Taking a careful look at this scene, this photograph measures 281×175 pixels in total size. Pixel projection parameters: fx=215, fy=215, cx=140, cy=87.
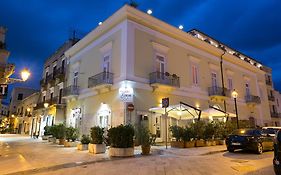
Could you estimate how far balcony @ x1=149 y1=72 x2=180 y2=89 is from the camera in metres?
14.9

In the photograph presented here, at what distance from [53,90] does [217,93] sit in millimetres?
18287

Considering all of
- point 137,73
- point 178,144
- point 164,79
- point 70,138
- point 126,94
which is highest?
point 137,73

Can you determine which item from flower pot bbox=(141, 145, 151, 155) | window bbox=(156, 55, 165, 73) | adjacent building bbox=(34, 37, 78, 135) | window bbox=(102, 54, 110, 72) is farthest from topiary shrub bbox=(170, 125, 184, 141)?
adjacent building bbox=(34, 37, 78, 135)

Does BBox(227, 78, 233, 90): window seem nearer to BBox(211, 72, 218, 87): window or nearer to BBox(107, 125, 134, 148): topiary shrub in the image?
BBox(211, 72, 218, 87): window

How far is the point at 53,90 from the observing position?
2542 centimetres

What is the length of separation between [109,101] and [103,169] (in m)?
8.68

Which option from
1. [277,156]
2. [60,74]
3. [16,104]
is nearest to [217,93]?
[277,156]

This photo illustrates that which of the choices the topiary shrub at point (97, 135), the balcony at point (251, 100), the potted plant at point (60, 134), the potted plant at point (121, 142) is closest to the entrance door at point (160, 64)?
the topiary shrub at point (97, 135)

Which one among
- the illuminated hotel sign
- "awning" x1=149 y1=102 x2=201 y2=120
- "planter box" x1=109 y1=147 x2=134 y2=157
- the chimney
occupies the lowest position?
"planter box" x1=109 y1=147 x2=134 y2=157

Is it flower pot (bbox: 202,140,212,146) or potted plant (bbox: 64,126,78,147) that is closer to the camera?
flower pot (bbox: 202,140,212,146)

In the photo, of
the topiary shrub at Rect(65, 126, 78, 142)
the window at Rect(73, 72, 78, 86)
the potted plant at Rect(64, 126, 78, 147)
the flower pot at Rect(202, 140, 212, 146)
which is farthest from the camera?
the window at Rect(73, 72, 78, 86)

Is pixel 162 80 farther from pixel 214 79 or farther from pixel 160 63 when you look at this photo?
pixel 214 79

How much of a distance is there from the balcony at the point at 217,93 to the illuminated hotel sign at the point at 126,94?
901cm

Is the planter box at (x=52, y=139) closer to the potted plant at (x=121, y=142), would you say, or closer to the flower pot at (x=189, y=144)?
the potted plant at (x=121, y=142)
